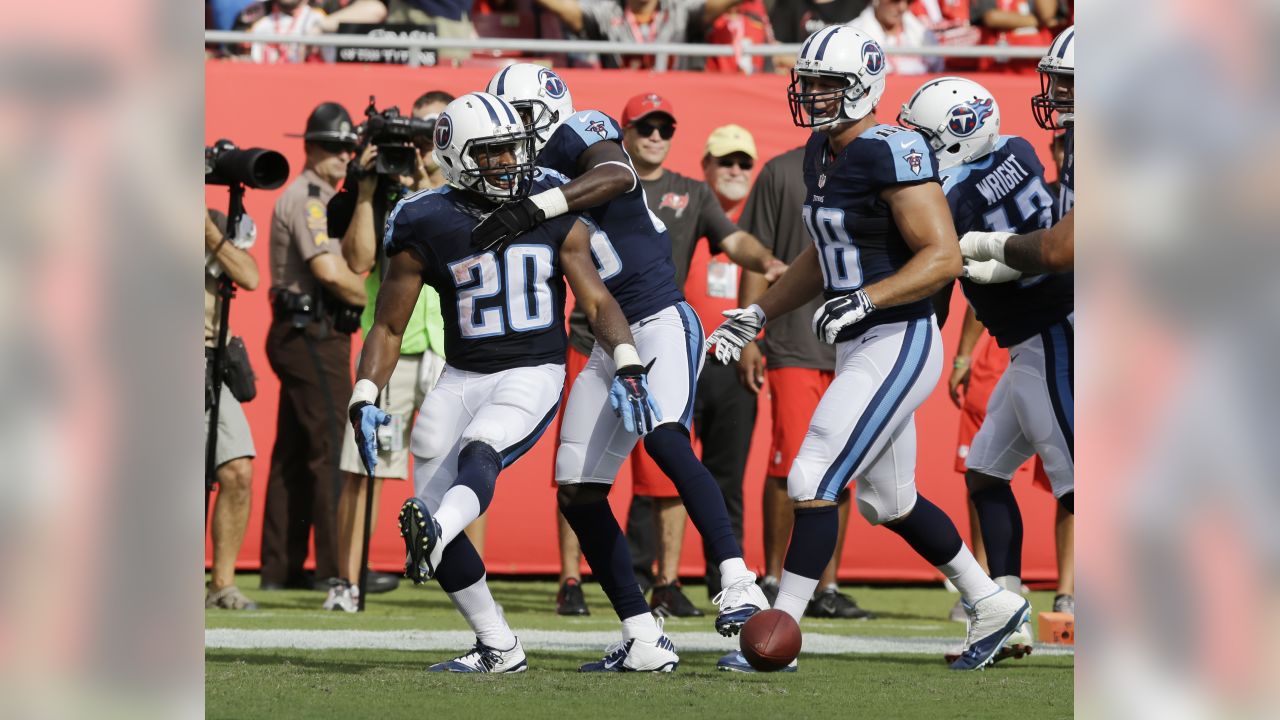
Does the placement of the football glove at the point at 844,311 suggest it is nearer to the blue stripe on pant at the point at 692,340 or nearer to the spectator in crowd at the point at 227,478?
the blue stripe on pant at the point at 692,340

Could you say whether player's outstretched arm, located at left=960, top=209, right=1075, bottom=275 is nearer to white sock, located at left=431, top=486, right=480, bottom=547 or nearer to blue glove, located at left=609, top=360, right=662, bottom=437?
blue glove, located at left=609, top=360, right=662, bottom=437

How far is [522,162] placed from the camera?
5.23 metres

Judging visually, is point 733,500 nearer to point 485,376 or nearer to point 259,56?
point 485,376

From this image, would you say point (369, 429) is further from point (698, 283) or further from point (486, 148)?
point (698, 283)

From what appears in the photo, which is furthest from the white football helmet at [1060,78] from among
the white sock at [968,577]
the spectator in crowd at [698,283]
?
the white sock at [968,577]

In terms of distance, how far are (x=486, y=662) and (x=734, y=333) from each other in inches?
54.3

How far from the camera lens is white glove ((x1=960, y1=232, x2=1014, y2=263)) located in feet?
17.2

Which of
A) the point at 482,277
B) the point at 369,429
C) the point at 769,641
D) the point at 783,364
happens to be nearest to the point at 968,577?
the point at 769,641

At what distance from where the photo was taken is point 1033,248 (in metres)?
5.12
